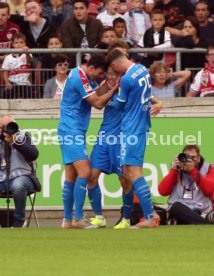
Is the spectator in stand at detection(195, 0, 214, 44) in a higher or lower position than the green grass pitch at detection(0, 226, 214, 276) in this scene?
higher

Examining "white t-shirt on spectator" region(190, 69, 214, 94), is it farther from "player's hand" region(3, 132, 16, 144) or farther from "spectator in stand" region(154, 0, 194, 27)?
"player's hand" region(3, 132, 16, 144)

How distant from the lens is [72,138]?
1712cm

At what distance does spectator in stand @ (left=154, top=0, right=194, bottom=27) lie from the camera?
22578 millimetres

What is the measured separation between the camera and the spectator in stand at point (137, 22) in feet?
73.8

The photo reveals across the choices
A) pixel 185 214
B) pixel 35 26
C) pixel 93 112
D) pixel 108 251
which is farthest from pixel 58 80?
pixel 108 251

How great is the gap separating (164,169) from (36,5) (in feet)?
12.6

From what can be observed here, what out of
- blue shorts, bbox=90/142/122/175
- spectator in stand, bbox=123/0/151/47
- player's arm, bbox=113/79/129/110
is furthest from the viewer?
spectator in stand, bbox=123/0/151/47

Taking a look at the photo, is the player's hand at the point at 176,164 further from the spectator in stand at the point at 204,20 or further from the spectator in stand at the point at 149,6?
the spectator in stand at the point at 149,6

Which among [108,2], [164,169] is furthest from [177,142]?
[108,2]

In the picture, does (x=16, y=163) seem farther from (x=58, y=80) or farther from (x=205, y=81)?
(x=205, y=81)

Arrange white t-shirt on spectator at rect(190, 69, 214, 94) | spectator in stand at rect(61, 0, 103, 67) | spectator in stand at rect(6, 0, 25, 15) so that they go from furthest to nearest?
spectator in stand at rect(6, 0, 25, 15) → spectator in stand at rect(61, 0, 103, 67) → white t-shirt on spectator at rect(190, 69, 214, 94)

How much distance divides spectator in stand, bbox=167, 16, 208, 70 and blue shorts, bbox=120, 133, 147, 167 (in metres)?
4.93

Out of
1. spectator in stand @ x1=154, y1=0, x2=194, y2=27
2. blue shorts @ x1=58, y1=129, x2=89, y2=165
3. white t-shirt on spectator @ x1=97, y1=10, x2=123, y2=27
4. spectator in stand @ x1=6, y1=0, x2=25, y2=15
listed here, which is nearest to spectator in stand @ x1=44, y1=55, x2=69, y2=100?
white t-shirt on spectator @ x1=97, y1=10, x2=123, y2=27

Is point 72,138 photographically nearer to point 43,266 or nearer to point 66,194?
point 66,194
